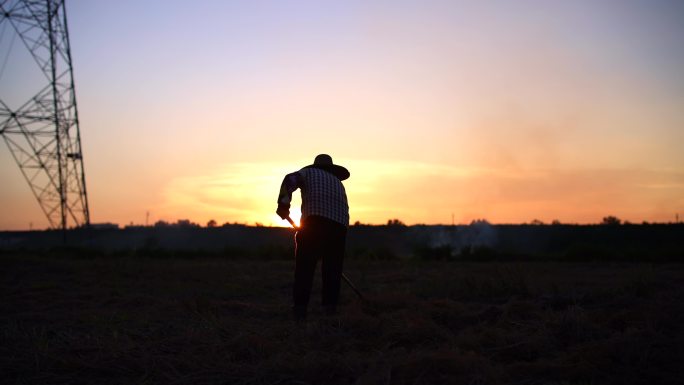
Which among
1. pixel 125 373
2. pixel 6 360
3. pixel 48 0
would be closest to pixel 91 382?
pixel 125 373

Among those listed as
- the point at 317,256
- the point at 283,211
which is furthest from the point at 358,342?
the point at 283,211

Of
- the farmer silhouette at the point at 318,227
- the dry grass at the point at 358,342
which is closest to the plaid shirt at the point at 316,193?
the farmer silhouette at the point at 318,227

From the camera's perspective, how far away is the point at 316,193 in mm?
6863

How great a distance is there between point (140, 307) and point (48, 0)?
2650 cm

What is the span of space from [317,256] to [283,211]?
0.61m

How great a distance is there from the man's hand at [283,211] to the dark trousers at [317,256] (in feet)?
0.72

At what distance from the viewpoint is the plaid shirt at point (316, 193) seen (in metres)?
6.84

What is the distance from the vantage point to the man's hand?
684 centimetres

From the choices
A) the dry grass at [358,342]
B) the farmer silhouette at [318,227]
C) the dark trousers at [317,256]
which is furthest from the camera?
the farmer silhouette at [318,227]

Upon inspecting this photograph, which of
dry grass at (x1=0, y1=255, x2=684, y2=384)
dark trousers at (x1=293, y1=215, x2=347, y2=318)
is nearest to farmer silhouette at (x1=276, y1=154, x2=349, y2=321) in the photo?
dark trousers at (x1=293, y1=215, x2=347, y2=318)

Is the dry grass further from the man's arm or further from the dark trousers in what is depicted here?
the man's arm

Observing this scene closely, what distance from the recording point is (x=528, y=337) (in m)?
4.90

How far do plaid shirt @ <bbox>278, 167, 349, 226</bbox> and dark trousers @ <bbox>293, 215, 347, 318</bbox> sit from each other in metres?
0.09

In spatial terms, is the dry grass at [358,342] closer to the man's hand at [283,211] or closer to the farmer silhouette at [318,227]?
the farmer silhouette at [318,227]
